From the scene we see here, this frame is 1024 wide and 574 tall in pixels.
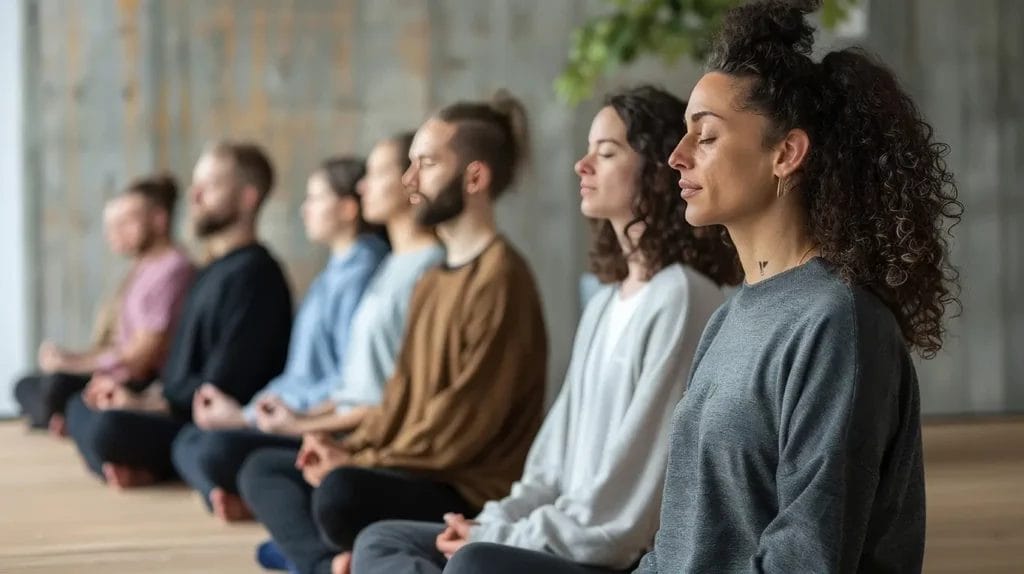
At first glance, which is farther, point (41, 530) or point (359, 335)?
point (41, 530)

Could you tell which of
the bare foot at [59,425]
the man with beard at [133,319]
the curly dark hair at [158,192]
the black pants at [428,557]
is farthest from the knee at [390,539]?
the bare foot at [59,425]

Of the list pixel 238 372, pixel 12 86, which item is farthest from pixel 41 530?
pixel 12 86

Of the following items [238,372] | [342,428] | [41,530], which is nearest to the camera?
[342,428]

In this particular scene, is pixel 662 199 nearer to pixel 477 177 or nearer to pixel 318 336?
pixel 477 177

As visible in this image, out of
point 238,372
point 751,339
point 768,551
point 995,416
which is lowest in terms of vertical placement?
point 995,416

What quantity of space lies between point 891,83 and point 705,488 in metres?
0.50

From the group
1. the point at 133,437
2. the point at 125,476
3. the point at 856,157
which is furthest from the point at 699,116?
the point at 125,476

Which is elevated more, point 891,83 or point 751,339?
point 891,83

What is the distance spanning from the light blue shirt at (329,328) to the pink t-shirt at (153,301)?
900mm

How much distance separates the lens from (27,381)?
5.74 meters

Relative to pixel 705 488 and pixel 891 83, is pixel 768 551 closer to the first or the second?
pixel 705 488

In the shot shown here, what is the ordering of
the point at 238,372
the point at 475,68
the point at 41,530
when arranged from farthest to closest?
the point at 475,68
the point at 238,372
the point at 41,530

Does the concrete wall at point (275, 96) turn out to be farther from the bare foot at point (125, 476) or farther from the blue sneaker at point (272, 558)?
the blue sneaker at point (272, 558)

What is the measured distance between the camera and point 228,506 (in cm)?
378
